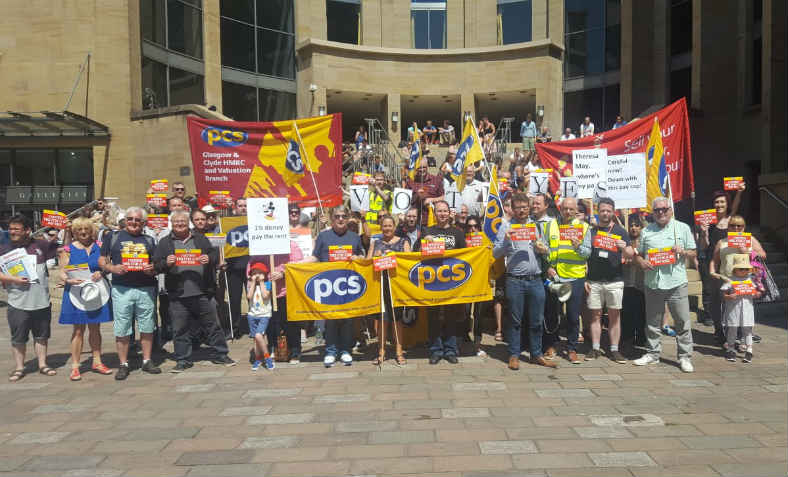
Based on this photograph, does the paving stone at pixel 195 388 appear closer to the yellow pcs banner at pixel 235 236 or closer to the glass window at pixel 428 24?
the yellow pcs banner at pixel 235 236

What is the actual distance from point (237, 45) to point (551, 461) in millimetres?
26382

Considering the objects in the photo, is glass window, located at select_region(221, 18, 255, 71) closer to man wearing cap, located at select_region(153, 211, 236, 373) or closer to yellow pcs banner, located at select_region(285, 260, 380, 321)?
man wearing cap, located at select_region(153, 211, 236, 373)

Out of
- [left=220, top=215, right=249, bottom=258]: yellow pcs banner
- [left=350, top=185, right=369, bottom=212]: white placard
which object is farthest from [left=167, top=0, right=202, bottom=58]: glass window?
[left=220, top=215, right=249, bottom=258]: yellow pcs banner

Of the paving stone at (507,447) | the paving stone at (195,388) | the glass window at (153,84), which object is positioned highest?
the glass window at (153,84)

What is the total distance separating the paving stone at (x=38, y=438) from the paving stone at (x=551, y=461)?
3.99m

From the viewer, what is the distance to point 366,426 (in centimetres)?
482

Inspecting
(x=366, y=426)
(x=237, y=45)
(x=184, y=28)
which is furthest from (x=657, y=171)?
(x=237, y=45)

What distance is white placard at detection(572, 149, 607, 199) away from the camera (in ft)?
25.5

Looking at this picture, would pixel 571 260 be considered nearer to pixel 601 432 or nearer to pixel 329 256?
pixel 601 432

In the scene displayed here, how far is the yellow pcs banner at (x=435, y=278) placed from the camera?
7.05 meters

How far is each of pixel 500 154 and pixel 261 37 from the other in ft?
48.2

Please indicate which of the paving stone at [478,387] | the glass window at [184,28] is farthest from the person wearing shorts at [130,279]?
the glass window at [184,28]

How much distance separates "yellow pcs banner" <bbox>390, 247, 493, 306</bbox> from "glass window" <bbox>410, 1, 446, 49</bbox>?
78.9ft

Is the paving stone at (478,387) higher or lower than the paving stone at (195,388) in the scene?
higher
